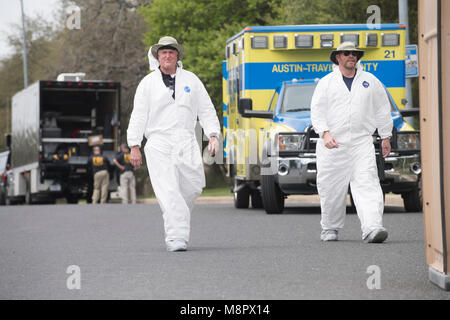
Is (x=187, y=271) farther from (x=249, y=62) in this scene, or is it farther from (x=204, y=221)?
(x=249, y=62)

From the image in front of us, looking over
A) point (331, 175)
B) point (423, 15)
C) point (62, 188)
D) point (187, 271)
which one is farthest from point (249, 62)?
point (62, 188)

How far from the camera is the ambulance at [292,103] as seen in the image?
14.8 m

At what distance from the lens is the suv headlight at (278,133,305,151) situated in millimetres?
14703

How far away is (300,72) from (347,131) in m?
6.11

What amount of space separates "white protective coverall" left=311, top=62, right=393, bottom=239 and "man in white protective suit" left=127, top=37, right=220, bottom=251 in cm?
125

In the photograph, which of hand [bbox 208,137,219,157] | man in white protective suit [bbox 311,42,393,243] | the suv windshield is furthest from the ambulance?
hand [bbox 208,137,219,157]

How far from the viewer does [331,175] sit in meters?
10.6

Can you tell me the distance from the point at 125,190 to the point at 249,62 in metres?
10.4

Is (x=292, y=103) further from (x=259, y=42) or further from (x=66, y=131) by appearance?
(x=66, y=131)

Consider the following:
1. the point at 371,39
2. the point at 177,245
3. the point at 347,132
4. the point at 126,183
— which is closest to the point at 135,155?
Result: the point at 177,245

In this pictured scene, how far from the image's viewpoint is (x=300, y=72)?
16.5 metres

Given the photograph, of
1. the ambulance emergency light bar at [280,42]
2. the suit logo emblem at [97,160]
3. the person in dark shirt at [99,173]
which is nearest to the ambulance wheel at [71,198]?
the person in dark shirt at [99,173]


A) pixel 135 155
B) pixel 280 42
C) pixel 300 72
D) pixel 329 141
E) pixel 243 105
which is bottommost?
pixel 135 155

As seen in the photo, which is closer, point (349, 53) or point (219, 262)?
point (219, 262)
